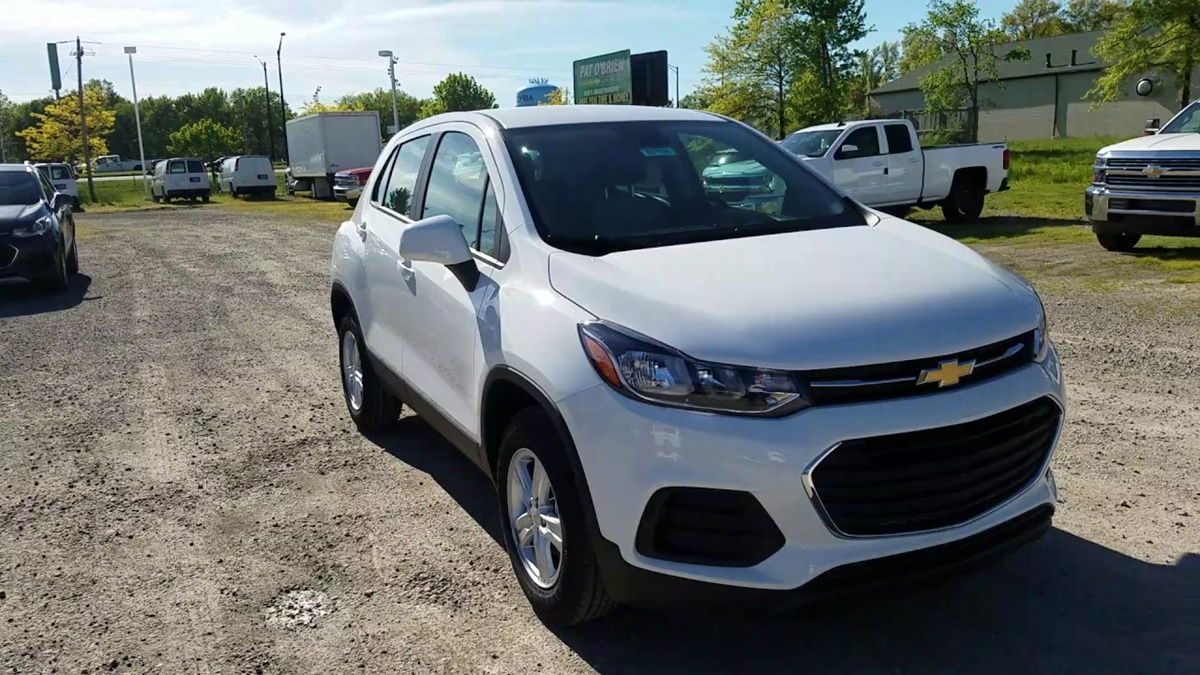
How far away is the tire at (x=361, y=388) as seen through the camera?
5.61 meters

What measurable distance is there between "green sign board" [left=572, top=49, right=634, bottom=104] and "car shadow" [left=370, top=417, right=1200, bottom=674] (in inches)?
1003

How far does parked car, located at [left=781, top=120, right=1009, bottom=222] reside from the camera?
16859 mm

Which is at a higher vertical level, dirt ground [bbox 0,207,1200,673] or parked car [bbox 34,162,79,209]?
parked car [bbox 34,162,79,209]

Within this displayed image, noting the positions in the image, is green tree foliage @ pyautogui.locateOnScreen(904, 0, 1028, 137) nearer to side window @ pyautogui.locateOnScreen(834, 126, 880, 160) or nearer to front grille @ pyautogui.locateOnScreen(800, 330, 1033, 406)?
side window @ pyautogui.locateOnScreen(834, 126, 880, 160)

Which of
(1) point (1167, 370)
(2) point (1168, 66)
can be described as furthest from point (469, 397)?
(2) point (1168, 66)

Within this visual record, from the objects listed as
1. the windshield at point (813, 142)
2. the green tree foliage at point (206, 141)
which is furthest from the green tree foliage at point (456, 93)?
the windshield at point (813, 142)

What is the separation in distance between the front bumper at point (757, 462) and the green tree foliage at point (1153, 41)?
119 ft

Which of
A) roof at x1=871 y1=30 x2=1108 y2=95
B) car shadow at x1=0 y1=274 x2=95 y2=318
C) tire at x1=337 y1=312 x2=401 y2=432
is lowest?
car shadow at x1=0 y1=274 x2=95 y2=318

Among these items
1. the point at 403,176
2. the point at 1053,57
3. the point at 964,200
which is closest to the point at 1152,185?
the point at 964,200

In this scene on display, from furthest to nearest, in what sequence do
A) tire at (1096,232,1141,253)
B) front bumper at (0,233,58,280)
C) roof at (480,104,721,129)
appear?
tire at (1096,232,1141,253) → front bumper at (0,233,58,280) → roof at (480,104,721,129)

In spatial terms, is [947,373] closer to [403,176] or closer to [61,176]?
Answer: [403,176]

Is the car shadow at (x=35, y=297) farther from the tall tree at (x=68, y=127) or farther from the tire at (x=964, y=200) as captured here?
the tall tree at (x=68, y=127)

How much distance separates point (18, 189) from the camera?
12.9 metres

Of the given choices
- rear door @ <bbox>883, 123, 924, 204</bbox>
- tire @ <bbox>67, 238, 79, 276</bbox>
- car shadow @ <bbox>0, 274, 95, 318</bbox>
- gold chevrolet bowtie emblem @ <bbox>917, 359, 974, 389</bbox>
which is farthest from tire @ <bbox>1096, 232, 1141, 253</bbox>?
tire @ <bbox>67, 238, 79, 276</bbox>
